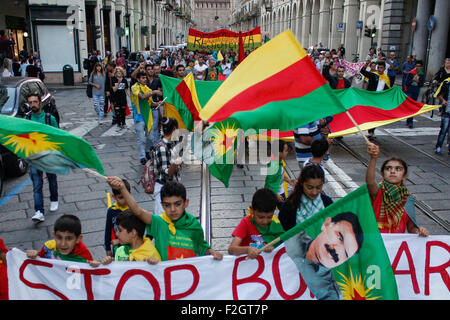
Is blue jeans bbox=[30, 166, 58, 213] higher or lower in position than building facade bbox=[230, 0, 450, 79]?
lower

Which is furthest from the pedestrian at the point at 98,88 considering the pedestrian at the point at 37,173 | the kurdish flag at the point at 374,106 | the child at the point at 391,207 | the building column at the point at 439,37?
the building column at the point at 439,37

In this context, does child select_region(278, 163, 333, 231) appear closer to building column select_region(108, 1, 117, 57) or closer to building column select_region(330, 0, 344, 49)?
building column select_region(108, 1, 117, 57)

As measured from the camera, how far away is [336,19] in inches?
1282

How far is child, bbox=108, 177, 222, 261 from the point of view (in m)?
3.04

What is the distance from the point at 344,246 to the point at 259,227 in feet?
2.07

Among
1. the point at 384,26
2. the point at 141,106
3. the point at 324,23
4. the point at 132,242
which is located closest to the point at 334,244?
the point at 132,242

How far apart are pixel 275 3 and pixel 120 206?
206 ft

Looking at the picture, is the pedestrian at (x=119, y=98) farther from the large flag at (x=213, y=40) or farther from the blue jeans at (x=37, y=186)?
the blue jeans at (x=37, y=186)

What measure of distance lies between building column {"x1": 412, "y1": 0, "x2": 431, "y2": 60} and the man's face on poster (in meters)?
20.7

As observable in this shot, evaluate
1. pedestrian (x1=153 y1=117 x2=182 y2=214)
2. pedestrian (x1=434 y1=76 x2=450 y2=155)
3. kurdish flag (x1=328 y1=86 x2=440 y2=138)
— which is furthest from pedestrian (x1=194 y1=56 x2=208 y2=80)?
pedestrian (x1=153 y1=117 x2=182 y2=214)

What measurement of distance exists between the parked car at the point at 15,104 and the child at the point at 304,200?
462cm

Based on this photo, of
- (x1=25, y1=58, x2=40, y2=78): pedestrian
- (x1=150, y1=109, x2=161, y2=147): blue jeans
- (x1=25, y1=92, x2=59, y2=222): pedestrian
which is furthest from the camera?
(x1=25, y1=58, x2=40, y2=78): pedestrian
